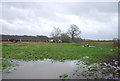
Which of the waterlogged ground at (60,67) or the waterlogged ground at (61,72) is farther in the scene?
the waterlogged ground at (60,67)

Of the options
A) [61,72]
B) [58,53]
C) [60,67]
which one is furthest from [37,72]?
[58,53]

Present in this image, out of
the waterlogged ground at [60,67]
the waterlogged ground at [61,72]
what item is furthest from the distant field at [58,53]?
the waterlogged ground at [61,72]

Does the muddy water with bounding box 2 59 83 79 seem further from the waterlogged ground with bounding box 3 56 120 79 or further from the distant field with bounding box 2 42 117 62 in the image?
the distant field with bounding box 2 42 117 62

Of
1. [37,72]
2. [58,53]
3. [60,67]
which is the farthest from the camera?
[58,53]

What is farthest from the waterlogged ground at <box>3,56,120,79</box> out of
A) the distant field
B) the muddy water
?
the distant field

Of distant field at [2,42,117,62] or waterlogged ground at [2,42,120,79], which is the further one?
distant field at [2,42,117,62]

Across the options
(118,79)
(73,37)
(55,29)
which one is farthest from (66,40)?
(118,79)

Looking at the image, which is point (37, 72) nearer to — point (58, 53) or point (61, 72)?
point (61, 72)

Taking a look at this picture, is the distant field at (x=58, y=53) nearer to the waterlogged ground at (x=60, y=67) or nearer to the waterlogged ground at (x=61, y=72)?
the waterlogged ground at (x=60, y=67)

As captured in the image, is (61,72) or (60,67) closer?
(61,72)

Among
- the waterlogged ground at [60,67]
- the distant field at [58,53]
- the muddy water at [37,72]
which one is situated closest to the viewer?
the muddy water at [37,72]

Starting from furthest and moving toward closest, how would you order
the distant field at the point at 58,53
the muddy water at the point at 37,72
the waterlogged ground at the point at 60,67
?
the distant field at the point at 58,53
the waterlogged ground at the point at 60,67
the muddy water at the point at 37,72

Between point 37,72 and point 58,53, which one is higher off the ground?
point 37,72

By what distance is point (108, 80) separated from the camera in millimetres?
4422
